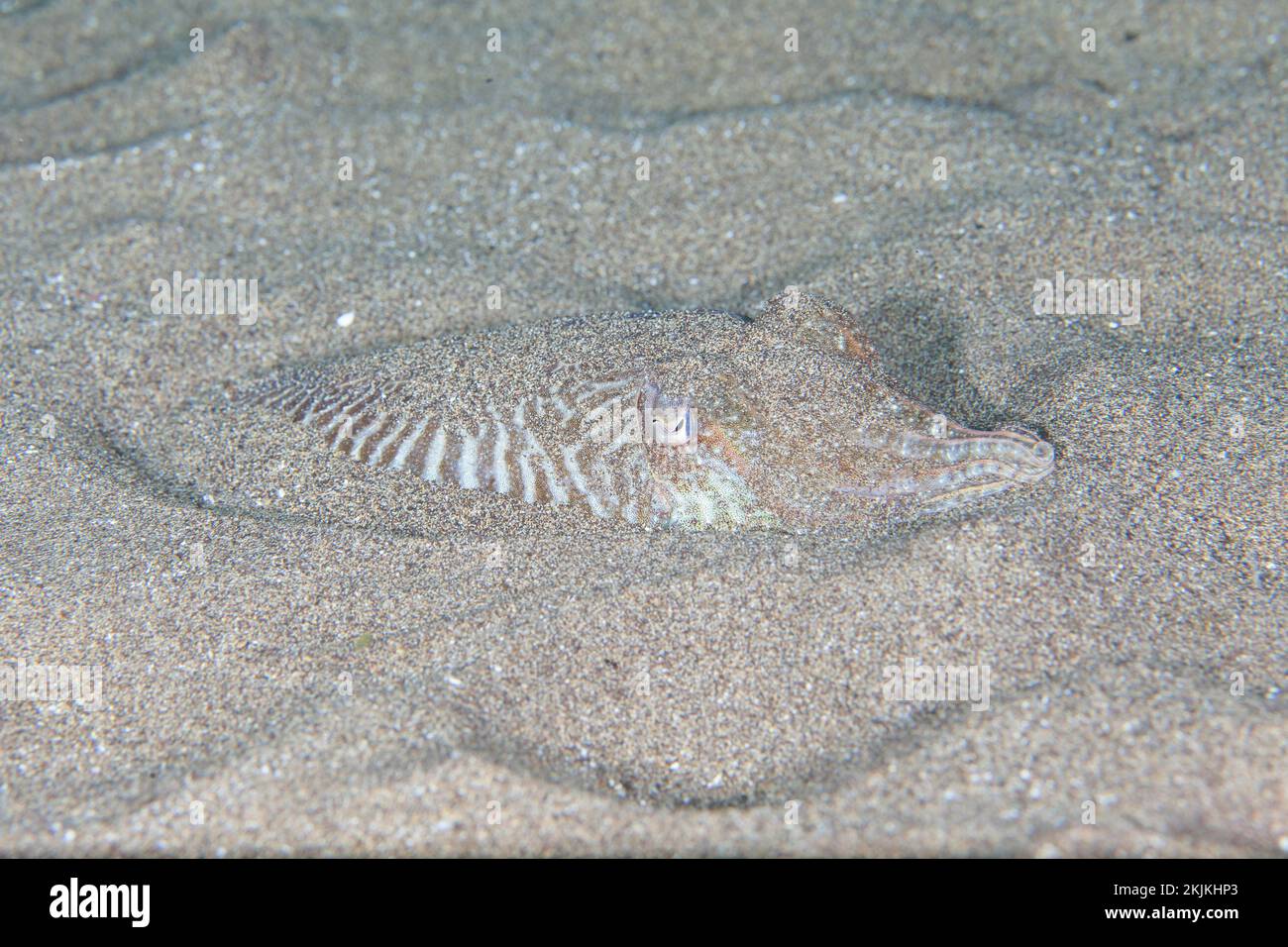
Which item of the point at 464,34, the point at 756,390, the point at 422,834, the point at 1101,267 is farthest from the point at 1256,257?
the point at 464,34

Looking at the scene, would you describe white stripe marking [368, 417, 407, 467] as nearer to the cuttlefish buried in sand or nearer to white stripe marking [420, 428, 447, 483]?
the cuttlefish buried in sand

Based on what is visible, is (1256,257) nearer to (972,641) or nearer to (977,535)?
(977,535)

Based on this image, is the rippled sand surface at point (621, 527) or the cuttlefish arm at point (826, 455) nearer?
the rippled sand surface at point (621, 527)

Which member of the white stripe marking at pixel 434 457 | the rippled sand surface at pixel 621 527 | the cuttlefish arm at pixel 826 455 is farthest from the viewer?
the white stripe marking at pixel 434 457

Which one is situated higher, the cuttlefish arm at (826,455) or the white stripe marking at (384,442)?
the cuttlefish arm at (826,455)

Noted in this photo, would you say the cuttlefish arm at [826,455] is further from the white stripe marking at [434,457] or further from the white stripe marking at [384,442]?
the white stripe marking at [384,442]

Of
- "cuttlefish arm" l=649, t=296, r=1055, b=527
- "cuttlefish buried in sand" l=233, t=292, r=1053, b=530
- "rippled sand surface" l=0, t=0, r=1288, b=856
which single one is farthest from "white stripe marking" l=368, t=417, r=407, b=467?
"cuttlefish arm" l=649, t=296, r=1055, b=527

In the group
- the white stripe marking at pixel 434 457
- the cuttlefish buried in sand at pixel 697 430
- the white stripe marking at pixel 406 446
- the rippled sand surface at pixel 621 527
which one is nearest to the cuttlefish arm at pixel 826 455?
the cuttlefish buried in sand at pixel 697 430
